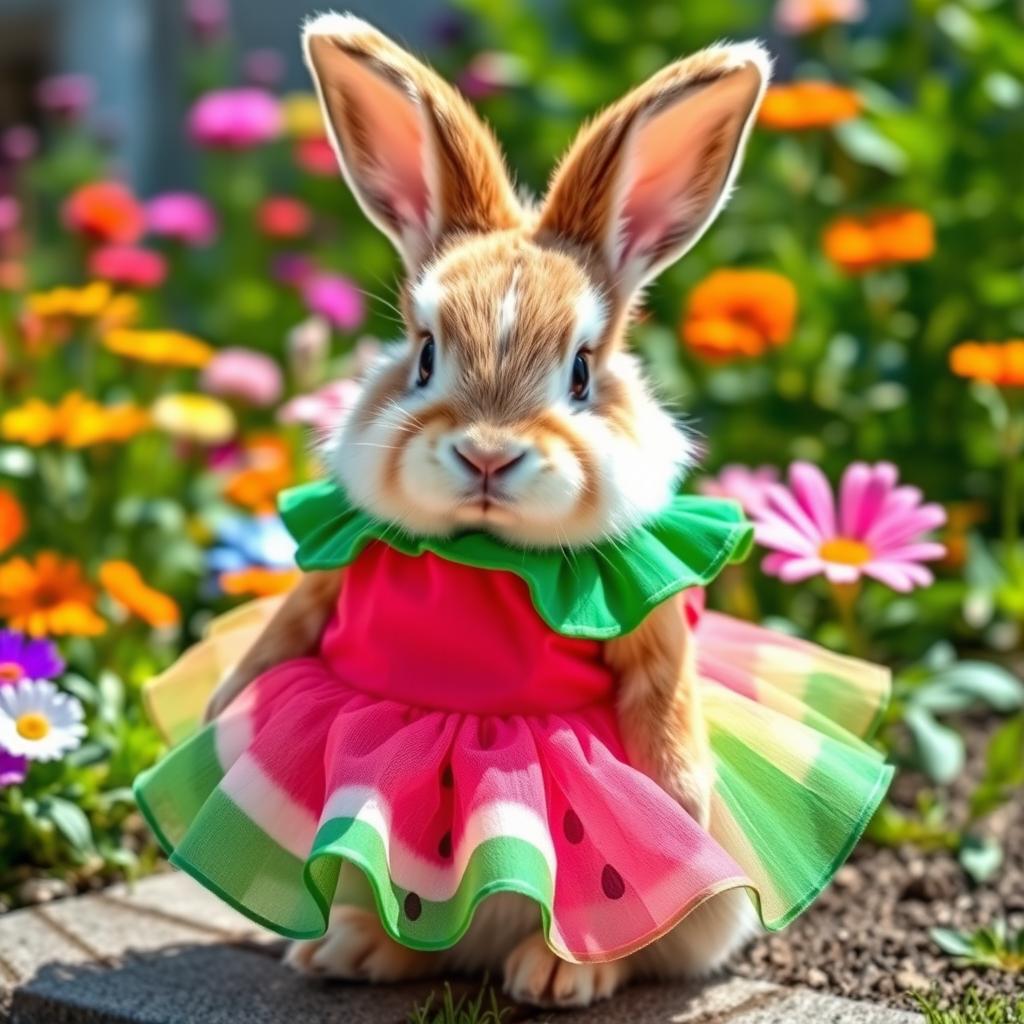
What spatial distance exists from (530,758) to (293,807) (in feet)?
1.12

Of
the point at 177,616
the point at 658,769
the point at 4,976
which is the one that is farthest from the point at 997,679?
the point at 4,976

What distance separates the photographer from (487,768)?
2246mm

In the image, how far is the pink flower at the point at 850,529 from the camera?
288cm

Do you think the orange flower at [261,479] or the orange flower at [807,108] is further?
the orange flower at [807,108]

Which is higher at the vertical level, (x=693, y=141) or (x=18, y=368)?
(x=693, y=141)

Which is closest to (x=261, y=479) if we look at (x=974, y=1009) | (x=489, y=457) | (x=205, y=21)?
(x=489, y=457)

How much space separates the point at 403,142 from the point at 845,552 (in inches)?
41.9

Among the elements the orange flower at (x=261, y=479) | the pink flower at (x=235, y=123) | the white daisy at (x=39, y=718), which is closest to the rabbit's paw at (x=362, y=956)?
the white daisy at (x=39, y=718)

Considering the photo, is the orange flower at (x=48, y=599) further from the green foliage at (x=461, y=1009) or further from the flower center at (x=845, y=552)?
the flower center at (x=845, y=552)

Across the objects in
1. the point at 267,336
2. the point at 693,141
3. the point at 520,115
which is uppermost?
the point at 693,141

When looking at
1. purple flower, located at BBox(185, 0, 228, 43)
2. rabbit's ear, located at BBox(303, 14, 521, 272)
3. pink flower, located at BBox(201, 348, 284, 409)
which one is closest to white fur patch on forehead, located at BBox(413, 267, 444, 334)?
rabbit's ear, located at BBox(303, 14, 521, 272)

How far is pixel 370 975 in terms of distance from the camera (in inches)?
98.2

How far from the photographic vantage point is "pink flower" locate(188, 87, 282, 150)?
15.6ft

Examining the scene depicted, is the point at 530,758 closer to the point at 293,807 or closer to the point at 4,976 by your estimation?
the point at 293,807
